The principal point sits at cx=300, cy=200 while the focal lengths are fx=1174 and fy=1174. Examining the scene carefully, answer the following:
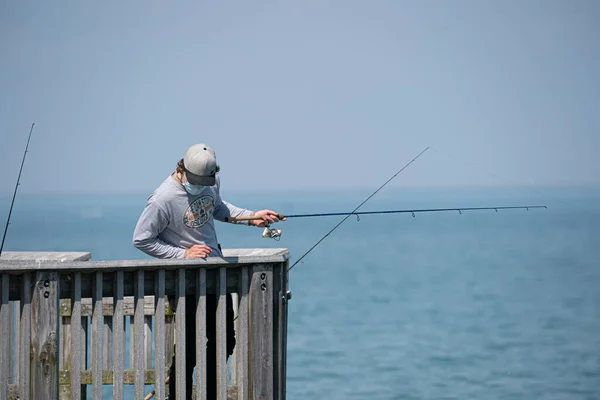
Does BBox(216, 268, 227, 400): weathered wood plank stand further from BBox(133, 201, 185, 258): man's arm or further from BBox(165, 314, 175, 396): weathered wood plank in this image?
BBox(165, 314, 175, 396): weathered wood plank

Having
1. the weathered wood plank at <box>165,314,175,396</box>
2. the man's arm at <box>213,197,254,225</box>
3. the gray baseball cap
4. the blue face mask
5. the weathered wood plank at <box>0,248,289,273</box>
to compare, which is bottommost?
the weathered wood plank at <box>165,314,175,396</box>

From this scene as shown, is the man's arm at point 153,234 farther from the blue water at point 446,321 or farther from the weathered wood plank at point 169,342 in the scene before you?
the blue water at point 446,321

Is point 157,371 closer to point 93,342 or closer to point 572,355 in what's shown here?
point 93,342

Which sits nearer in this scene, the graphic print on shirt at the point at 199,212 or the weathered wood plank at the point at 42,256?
the weathered wood plank at the point at 42,256

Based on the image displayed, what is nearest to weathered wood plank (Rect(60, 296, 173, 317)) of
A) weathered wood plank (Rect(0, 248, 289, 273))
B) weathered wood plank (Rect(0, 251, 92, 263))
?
weathered wood plank (Rect(0, 251, 92, 263))

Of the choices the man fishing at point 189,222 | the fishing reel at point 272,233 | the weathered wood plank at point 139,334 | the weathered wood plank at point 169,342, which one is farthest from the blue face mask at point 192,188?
the weathered wood plank at point 169,342

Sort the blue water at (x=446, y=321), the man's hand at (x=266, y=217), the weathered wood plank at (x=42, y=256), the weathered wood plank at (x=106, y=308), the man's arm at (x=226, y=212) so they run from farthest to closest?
the blue water at (x=446, y=321)
the weathered wood plank at (x=106, y=308)
the man's arm at (x=226, y=212)
the man's hand at (x=266, y=217)
the weathered wood plank at (x=42, y=256)

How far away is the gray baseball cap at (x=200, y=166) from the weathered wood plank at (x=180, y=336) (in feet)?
1.56

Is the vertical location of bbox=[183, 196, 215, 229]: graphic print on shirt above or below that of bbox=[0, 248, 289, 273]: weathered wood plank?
above

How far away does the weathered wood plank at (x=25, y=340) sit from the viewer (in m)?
5.57

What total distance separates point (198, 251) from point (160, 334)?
1.49ft

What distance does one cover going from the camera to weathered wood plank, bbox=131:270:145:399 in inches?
228

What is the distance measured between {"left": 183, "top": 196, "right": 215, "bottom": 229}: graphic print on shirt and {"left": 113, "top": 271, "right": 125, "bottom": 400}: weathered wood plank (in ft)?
1.76

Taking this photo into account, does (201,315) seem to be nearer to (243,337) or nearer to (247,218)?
(243,337)
